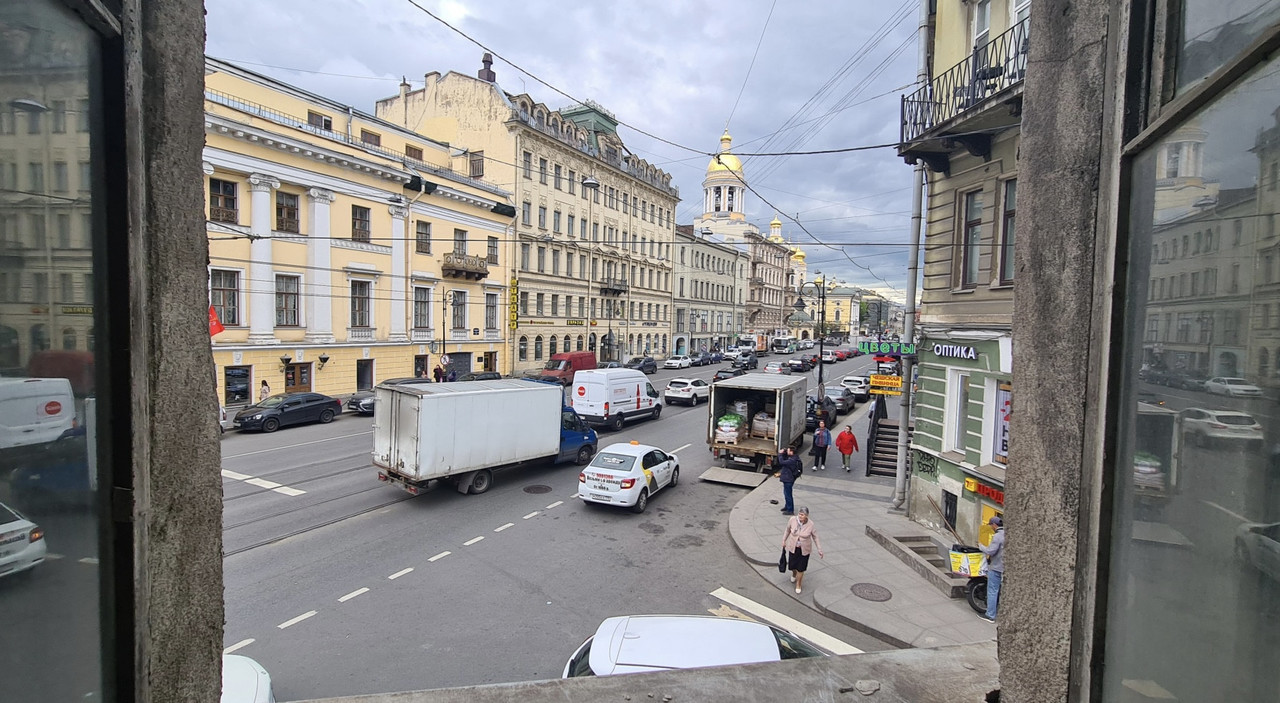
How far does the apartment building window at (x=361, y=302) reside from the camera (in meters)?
31.7

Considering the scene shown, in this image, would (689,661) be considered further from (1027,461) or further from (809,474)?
(809,474)

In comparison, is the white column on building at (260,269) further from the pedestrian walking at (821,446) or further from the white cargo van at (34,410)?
the white cargo van at (34,410)

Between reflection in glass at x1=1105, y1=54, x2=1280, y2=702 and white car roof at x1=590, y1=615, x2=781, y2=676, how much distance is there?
3702 mm

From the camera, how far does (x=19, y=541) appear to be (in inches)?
54.2

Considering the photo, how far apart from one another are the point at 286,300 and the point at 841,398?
91.1 ft

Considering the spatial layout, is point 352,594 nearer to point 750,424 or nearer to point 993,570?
point 993,570

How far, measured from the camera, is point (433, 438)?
45.0 ft

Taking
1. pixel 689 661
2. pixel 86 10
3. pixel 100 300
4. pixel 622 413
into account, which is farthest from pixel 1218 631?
pixel 622 413

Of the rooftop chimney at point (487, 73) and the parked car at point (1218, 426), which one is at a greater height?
the rooftop chimney at point (487, 73)

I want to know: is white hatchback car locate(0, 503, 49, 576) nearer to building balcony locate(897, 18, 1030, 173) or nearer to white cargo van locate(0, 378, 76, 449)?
white cargo van locate(0, 378, 76, 449)

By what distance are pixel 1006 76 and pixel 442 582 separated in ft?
40.6

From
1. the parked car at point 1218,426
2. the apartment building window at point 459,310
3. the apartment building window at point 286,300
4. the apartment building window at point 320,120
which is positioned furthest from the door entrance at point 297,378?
the parked car at point 1218,426

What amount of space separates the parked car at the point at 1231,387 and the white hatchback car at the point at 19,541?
2.82 m

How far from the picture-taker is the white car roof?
16.7ft
